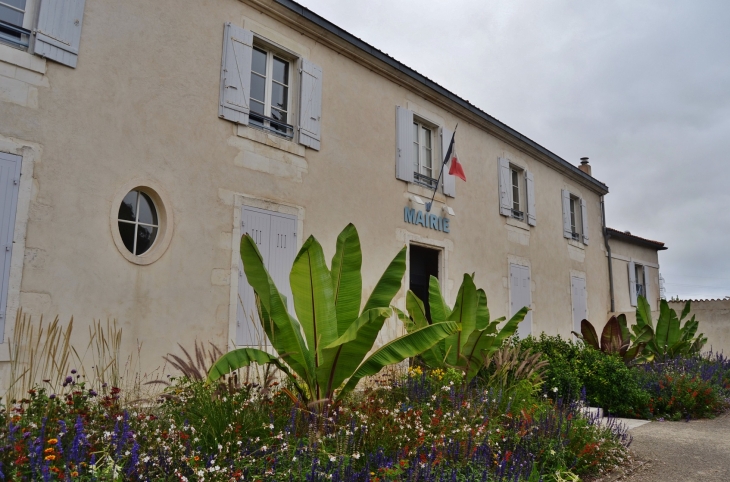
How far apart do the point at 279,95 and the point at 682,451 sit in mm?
6258

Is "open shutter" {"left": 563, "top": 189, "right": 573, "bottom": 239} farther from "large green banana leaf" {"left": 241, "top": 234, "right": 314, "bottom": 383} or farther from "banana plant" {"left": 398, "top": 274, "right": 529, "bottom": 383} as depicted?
"large green banana leaf" {"left": 241, "top": 234, "right": 314, "bottom": 383}

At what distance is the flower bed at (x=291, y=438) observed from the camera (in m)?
3.00

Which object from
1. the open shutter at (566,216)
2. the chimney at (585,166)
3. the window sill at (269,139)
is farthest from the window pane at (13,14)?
the chimney at (585,166)

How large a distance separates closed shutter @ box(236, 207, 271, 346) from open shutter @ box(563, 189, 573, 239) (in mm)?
9254

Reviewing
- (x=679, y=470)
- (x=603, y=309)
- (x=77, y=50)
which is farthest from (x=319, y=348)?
(x=603, y=309)

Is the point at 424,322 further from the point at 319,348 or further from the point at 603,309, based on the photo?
the point at 603,309

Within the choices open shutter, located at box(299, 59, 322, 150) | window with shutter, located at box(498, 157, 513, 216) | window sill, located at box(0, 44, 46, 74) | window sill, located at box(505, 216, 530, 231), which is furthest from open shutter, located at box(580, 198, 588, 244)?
window sill, located at box(0, 44, 46, 74)

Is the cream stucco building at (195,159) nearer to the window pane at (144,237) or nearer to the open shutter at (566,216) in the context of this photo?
the window pane at (144,237)

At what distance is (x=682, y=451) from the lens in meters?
5.46

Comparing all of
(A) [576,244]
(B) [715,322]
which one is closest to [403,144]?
(A) [576,244]

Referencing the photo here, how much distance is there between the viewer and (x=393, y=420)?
4.06 metres

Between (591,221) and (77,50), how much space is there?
13631 mm

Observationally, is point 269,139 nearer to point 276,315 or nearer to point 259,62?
point 259,62

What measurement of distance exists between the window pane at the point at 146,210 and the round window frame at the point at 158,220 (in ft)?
0.12
